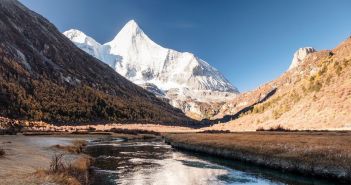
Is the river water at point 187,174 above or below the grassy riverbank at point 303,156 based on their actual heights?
below

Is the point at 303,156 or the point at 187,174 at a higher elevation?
the point at 303,156

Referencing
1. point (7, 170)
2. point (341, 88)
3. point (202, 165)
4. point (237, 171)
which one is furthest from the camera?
point (341, 88)

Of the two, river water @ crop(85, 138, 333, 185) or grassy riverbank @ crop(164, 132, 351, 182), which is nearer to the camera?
grassy riverbank @ crop(164, 132, 351, 182)

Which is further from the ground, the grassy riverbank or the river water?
the grassy riverbank

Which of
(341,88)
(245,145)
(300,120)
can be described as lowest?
(245,145)

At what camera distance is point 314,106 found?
404 feet

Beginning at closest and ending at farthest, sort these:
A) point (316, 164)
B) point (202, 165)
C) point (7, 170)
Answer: point (7, 170) < point (316, 164) < point (202, 165)

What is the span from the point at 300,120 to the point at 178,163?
76084mm

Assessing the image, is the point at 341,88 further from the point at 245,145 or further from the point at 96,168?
the point at 96,168

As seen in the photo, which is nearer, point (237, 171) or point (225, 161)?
point (237, 171)

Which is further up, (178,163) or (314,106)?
(314,106)

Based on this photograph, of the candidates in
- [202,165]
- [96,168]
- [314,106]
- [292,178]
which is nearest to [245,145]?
[202,165]

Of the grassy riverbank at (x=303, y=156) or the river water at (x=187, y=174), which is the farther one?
the river water at (x=187, y=174)

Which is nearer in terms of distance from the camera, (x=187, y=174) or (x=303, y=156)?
(x=303, y=156)
